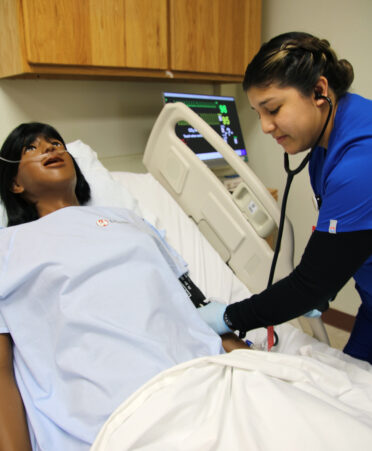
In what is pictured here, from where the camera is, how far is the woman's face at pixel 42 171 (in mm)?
1317

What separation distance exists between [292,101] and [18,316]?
93cm

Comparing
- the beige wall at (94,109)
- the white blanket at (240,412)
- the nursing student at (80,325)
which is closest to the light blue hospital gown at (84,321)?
the nursing student at (80,325)

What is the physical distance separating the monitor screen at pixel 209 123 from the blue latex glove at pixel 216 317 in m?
1.36

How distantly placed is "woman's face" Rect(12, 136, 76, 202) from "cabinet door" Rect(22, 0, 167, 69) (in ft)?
1.39

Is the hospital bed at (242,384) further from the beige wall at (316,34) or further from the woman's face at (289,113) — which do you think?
the beige wall at (316,34)

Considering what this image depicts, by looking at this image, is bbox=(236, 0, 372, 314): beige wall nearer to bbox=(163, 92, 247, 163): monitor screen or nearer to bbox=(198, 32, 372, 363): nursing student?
bbox=(163, 92, 247, 163): monitor screen

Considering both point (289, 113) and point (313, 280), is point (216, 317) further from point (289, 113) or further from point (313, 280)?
point (289, 113)

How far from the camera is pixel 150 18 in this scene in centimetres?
186

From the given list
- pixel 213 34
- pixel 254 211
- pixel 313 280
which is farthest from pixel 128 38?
pixel 313 280

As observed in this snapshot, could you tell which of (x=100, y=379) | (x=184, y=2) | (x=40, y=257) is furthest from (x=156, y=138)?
(x=100, y=379)

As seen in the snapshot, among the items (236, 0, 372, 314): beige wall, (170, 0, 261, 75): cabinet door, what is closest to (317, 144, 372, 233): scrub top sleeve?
(170, 0, 261, 75): cabinet door

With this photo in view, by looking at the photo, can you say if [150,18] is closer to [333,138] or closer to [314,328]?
[333,138]

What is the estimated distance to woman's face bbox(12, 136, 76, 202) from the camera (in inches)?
51.9

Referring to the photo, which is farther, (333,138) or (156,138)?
(156,138)
